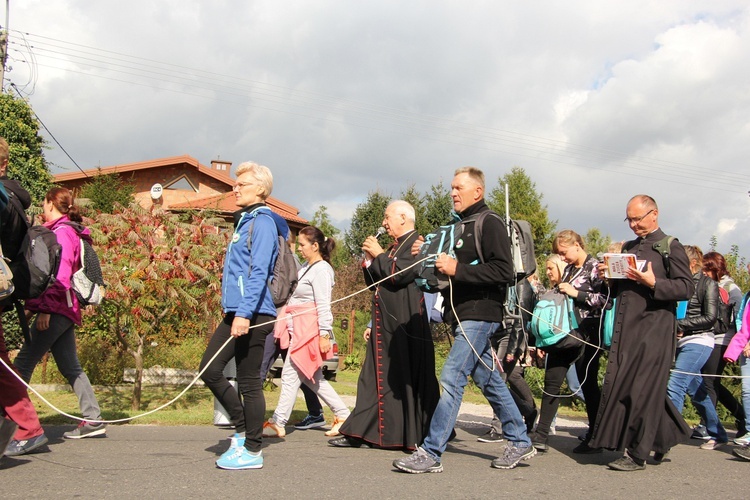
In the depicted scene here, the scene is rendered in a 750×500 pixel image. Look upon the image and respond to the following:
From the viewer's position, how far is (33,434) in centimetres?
500

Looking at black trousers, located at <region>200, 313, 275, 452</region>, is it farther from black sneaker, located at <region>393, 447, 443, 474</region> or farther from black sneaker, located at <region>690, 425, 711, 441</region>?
black sneaker, located at <region>690, 425, 711, 441</region>

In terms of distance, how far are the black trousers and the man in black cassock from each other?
1.29 metres

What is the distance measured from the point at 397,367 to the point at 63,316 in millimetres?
2757

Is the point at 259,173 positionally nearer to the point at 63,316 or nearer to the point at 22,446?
the point at 63,316

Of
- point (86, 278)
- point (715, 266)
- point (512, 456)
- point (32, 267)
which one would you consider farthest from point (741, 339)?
point (32, 267)

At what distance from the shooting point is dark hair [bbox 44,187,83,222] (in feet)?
18.8

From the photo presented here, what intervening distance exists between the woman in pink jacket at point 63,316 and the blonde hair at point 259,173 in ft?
5.07

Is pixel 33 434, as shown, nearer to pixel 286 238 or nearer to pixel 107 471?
pixel 107 471

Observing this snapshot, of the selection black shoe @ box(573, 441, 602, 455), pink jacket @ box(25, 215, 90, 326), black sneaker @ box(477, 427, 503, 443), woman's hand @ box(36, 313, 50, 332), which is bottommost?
black sneaker @ box(477, 427, 503, 443)

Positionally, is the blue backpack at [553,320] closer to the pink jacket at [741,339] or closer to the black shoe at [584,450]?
the black shoe at [584,450]

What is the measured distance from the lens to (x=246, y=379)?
4.98 meters

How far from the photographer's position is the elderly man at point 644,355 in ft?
17.9

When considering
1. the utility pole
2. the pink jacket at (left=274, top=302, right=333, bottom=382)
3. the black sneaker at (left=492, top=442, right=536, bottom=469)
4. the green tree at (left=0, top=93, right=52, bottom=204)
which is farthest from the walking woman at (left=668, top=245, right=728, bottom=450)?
Answer: the utility pole

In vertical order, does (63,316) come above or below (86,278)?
below
